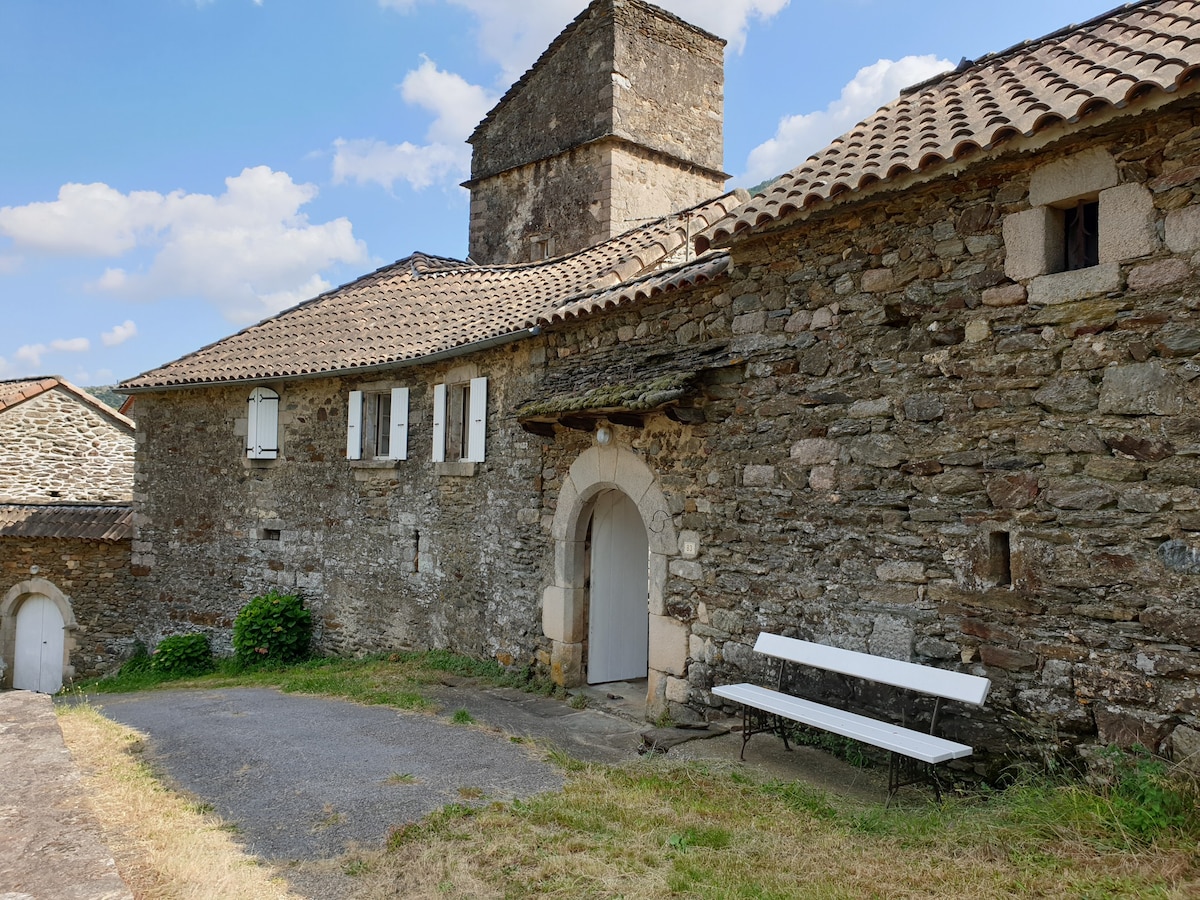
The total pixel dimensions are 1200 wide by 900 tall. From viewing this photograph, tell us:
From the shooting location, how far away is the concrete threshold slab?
3.08 metres

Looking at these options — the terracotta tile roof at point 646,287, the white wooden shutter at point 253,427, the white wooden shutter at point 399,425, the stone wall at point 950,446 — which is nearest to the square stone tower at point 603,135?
the white wooden shutter at point 399,425

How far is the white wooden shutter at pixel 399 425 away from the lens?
34.0ft

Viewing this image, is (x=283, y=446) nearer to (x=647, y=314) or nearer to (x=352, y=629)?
(x=352, y=629)

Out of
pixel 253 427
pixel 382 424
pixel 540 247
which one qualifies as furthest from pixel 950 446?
pixel 540 247

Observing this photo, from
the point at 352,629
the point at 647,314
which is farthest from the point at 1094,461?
the point at 352,629

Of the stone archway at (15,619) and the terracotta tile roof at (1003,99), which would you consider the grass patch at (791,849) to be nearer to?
the terracotta tile roof at (1003,99)

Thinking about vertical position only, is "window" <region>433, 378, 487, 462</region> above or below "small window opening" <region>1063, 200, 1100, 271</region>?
below

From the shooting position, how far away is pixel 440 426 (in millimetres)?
9828

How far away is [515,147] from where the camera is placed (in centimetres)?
1552

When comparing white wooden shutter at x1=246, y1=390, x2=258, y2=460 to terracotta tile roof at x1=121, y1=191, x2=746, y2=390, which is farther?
white wooden shutter at x1=246, y1=390, x2=258, y2=460

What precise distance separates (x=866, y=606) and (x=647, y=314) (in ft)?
10.1

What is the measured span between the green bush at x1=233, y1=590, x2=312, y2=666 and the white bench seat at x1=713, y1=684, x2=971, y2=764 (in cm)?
745

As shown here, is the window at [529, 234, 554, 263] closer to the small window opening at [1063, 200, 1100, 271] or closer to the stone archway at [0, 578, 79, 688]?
the stone archway at [0, 578, 79, 688]

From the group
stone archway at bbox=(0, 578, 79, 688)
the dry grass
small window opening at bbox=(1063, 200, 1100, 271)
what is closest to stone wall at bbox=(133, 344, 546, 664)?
stone archway at bbox=(0, 578, 79, 688)
